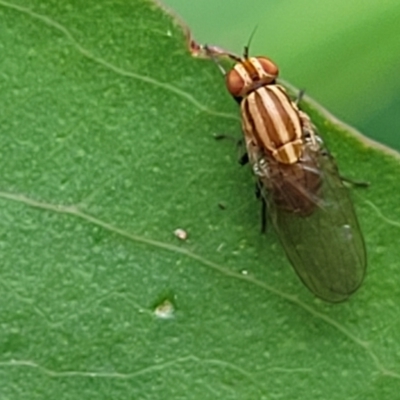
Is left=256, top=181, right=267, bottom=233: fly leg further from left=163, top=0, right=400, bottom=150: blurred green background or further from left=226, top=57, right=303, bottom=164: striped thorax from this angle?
left=163, top=0, right=400, bottom=150: blurred green background

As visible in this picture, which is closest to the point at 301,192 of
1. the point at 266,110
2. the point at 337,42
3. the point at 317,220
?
the point at 317,220

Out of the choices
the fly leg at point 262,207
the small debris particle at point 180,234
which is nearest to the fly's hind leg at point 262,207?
the fly leg at point 262,207

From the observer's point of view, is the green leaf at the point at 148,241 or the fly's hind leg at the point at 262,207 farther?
the fly's hind leg at the point at 262,207

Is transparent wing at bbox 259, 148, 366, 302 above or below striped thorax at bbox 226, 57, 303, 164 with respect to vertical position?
below

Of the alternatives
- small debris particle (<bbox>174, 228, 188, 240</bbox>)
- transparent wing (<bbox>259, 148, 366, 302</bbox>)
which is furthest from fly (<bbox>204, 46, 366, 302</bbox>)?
small debris particle (<bbox>174, 228, 188, 240</bbox>)

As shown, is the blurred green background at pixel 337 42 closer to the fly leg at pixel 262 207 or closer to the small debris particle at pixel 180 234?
the fly leg at pixel 262 207
